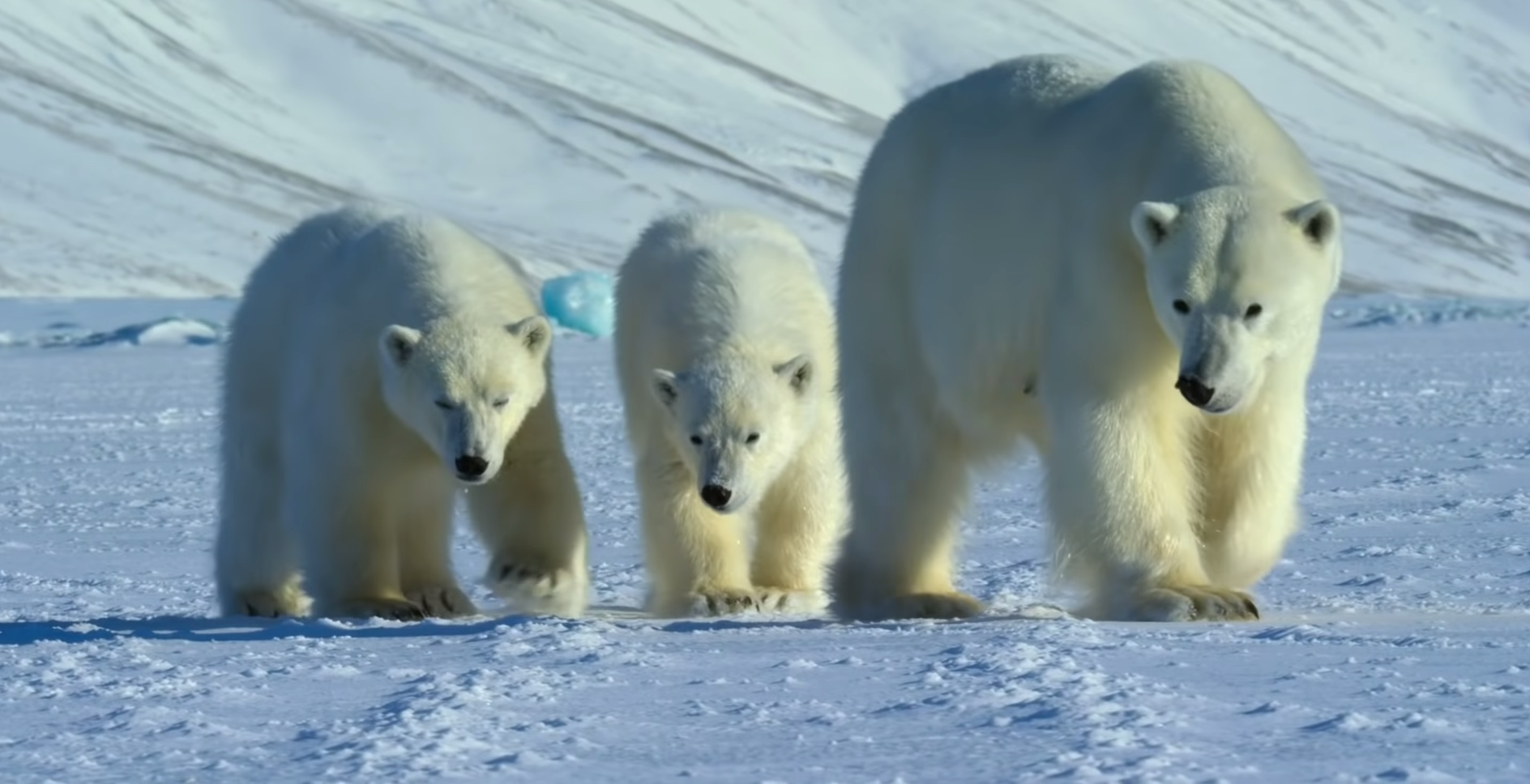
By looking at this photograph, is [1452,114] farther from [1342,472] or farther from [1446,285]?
[1342,472]

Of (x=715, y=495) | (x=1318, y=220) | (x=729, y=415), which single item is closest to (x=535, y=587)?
(x=715, y=495)

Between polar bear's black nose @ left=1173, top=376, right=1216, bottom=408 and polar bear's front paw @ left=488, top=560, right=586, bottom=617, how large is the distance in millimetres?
1679

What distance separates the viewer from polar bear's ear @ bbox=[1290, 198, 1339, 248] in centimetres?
380

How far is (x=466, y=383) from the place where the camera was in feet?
16.1

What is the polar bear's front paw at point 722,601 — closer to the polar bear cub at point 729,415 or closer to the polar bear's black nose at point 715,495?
the polar bear cub at point 729,415

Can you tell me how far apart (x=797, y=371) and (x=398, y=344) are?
1063 mm

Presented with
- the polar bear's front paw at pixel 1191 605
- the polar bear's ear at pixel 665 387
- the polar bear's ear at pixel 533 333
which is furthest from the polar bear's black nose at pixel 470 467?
the polar bear's front paw at pixel 1191 605

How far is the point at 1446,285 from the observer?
53125 millimetres

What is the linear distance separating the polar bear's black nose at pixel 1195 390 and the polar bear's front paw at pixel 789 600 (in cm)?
179

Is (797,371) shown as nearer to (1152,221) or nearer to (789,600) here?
(789,600)

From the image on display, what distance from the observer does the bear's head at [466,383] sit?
4785mm

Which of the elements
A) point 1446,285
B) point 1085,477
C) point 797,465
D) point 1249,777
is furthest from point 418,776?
point 1446,285

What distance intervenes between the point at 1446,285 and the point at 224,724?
52689mm

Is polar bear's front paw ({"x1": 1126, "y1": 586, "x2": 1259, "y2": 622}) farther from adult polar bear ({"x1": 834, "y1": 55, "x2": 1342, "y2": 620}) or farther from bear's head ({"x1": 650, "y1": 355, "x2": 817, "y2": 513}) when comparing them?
bear's head ({"x1": 650, "y1": 355, "x2": 817, "y2": 513})
